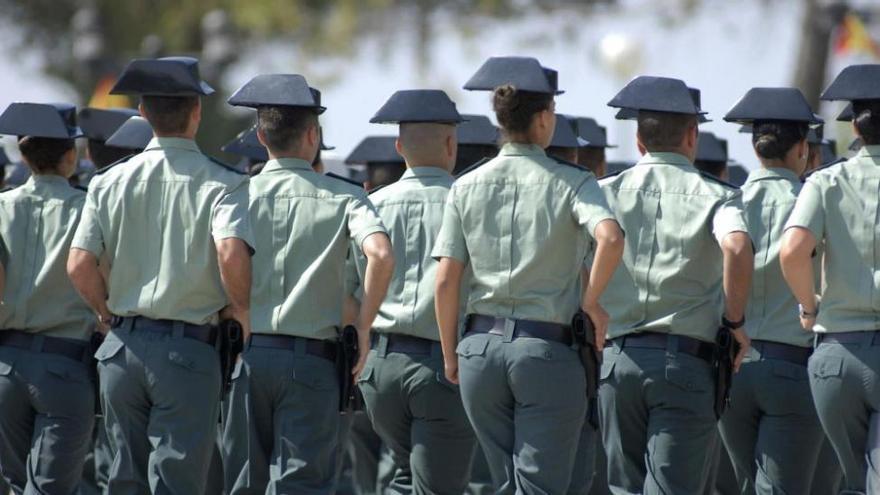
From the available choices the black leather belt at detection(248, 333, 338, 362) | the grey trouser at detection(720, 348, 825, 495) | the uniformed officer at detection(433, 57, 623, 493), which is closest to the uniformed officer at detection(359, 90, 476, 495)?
the uniformed officer at detection(433, 57, 623, 493)

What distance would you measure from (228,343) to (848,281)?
2616 millimetres

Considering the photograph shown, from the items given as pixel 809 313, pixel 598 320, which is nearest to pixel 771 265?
pixel 809 313

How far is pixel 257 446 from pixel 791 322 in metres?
2.54

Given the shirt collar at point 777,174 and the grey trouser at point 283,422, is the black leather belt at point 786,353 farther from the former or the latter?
the grey trouser at point 283,422

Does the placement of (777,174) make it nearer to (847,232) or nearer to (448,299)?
(847,232)

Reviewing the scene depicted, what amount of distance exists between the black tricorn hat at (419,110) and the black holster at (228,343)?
145 centimetres

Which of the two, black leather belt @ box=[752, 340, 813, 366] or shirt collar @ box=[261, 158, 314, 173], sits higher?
shirt collar @ box=[261, 158, 314, 173]

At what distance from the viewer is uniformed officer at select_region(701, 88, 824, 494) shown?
8.05 meters

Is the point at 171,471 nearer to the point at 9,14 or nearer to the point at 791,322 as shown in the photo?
the point at 791,322

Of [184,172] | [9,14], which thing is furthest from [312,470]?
[9,14]

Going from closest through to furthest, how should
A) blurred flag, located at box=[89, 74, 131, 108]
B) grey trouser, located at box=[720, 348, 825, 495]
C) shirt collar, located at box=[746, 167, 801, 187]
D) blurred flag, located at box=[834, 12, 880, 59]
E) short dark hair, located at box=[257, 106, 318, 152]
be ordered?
1. short dark hair, located at box=[257, 106, 318, 152]
2. grey trouser, located at box=[720, 348, 825, 495]
3. shirt collar, located at box=[746, 167, 801, 187]
4. blurred flag, located at box=[89, 74, 131, 108]
5. blurred flag, located at box=[834, 12, 880, 59]

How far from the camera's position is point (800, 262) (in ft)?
24.2

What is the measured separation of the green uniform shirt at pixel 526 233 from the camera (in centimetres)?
732

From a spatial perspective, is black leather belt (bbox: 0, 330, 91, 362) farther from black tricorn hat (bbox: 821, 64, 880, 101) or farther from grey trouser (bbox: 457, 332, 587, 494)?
black tricorn hat (bbox: 821, 64, 880, 101)
